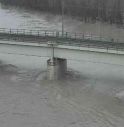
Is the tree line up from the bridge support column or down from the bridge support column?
up

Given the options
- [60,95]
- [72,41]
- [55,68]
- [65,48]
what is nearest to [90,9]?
[55,68]

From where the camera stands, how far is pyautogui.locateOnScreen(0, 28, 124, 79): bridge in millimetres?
46812

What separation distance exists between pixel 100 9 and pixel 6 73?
46805 mm

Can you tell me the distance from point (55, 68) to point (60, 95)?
4692 mm

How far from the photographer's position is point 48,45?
162 feet

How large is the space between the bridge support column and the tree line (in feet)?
134

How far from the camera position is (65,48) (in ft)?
161

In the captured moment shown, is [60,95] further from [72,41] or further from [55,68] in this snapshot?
[72,41]

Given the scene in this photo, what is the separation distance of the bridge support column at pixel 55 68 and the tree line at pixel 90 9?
4078 cm

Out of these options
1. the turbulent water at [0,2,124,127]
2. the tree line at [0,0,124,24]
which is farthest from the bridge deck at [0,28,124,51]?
the tree line at [0,0,124,24]

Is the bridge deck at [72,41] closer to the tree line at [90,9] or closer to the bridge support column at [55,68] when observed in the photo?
the bridge support column at [55,68]

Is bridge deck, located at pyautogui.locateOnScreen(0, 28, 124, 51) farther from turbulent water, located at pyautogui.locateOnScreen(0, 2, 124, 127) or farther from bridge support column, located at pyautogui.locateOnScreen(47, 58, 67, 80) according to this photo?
turbulent water, located at pyautogui.locateOnScreen(0, 2, 124, 127)

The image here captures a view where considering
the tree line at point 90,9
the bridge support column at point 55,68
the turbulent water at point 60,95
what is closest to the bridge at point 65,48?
the bridge support column at point 55,68

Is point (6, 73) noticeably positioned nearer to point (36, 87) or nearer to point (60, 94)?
point (36, 87)
